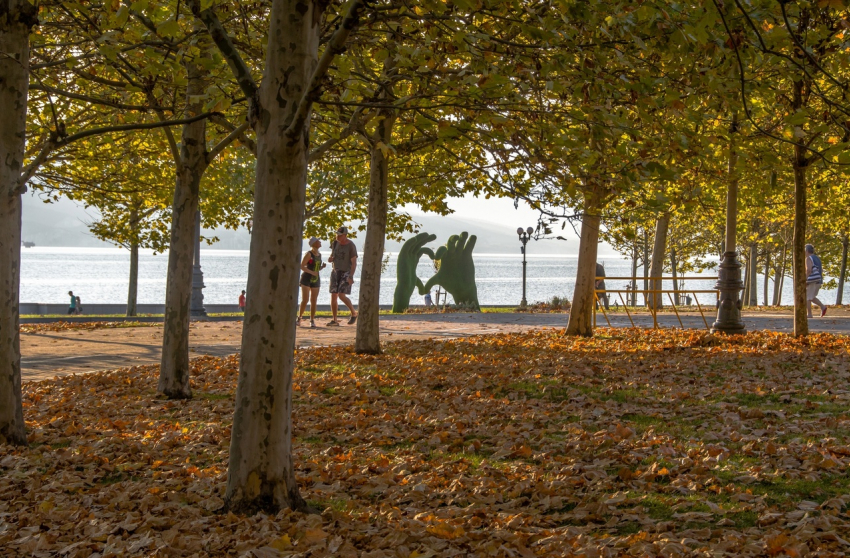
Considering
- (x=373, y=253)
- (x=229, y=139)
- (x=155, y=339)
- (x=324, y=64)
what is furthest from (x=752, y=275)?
(x=324, y=64)

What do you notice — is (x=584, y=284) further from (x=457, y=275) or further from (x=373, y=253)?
(x=457, y=275)

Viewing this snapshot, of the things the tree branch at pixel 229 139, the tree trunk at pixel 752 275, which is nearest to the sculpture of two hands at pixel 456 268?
the tree trunk at pixel 752 275

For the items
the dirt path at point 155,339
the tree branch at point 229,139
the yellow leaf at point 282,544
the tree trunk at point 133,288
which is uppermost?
the tree branch at point 229,139

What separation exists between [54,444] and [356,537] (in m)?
3.50

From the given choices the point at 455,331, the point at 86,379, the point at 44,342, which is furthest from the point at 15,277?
the point at 455,331

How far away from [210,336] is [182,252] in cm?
760

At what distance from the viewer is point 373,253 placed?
1094cm

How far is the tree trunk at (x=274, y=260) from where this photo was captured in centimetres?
398

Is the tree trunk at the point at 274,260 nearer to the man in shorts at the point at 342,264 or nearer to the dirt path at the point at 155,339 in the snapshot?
the dirt path at the point at 155,339

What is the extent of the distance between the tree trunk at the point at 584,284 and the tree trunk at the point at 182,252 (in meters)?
7.19

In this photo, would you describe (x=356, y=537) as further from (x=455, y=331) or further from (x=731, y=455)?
(x=455, y=331)

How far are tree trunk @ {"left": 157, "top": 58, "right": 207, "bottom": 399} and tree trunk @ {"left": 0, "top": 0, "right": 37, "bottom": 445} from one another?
202cm

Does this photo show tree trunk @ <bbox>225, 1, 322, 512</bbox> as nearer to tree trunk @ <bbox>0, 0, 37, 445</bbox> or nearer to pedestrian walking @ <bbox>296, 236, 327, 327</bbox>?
tree trunk @ <bbox>0, 0, 37, 445</bbox>

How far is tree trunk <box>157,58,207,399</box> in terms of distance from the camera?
300 inches
